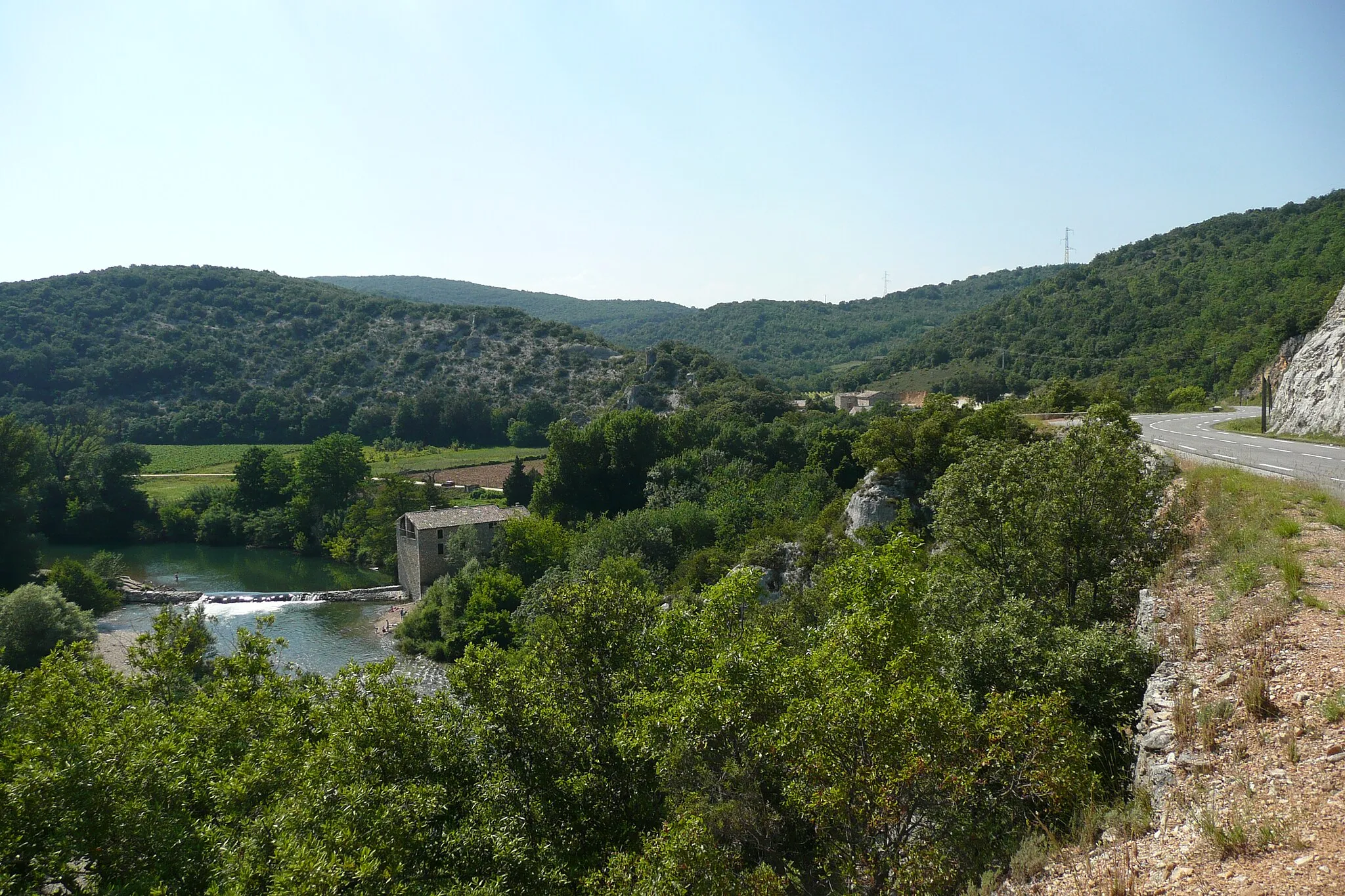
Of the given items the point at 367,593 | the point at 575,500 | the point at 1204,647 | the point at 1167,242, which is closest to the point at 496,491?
the point at 575,500

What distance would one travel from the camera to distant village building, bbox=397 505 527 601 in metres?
46.8

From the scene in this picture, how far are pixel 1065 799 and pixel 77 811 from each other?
12270mm

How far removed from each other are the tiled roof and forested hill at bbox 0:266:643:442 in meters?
52.0

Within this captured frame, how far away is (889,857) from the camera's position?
7605mm

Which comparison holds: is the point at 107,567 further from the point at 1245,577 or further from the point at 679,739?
Result: the point at 1245,577

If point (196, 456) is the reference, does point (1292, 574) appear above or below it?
above

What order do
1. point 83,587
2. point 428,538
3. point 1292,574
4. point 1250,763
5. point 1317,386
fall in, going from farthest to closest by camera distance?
point 428,538, point 83,587, point 1317,386, point 1292,574, point 1250,763

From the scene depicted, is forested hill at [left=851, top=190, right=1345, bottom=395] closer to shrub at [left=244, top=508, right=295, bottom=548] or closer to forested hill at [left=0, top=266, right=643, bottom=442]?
forested hill at [left=0, top=266, right=643, bottom=442]

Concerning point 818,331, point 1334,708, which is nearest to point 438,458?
point 1334,708

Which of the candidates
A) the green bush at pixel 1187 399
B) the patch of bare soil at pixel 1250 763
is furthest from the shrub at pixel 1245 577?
the green bush at pixel 1187 399

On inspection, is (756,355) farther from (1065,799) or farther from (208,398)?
(1065,799)

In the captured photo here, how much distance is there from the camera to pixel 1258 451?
69.9 feet

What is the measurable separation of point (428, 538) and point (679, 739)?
133 feet

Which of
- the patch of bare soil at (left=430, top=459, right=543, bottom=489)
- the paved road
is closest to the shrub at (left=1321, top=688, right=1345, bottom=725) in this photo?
the paved road
